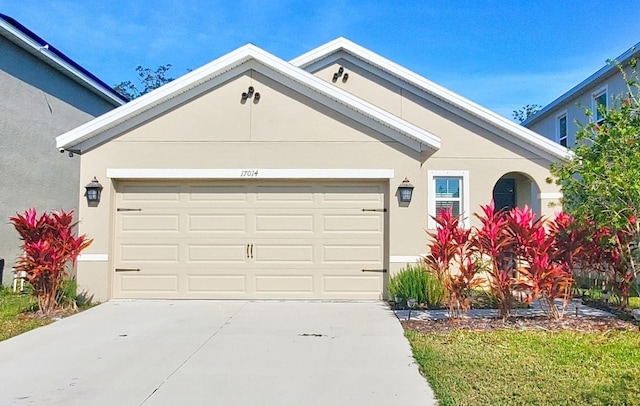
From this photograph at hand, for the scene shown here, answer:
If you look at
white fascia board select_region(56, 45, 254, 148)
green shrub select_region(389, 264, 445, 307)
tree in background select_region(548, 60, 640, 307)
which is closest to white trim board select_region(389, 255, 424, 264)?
green shrub select_region(389, 264, 445, 307)

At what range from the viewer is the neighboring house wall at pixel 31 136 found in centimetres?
1168

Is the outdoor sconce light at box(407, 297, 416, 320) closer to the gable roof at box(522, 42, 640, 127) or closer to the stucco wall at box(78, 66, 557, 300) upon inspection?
the stucco wall at box(78, 66, 557, 300)

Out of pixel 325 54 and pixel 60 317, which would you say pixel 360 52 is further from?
pixel 60 317

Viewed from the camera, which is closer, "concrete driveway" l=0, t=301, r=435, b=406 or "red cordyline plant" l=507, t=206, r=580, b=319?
"concrete driveway" l=0, t=301, r=435, b=406

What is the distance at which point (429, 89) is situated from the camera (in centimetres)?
1254

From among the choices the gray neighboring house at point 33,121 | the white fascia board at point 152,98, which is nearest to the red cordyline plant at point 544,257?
the white fascia board at point 152,98

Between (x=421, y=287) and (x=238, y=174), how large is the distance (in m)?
3.95

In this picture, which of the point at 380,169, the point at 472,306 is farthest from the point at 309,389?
the point at 380,169

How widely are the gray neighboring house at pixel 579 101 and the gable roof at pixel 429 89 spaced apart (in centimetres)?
182

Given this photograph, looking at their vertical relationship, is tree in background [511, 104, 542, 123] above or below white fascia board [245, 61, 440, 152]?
above

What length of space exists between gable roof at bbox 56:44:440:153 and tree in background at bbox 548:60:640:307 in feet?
8.64

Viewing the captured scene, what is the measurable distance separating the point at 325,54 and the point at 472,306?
299 inches

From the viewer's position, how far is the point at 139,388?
4.88 metres

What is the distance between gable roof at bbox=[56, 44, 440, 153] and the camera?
372 inches
